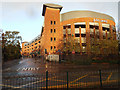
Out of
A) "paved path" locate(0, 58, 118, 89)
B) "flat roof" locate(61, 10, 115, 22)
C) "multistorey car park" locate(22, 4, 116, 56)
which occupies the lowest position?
"paved path" locate(0, 58, 118, 89)

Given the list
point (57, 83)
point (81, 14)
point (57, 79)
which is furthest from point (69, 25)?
point (57, 83)

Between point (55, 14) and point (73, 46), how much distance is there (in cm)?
1996

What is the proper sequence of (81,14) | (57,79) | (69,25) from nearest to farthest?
1. (57,79)
2. (81,14)
3. (69,25)

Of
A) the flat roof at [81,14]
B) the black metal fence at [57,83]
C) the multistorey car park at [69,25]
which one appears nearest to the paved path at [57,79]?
the black metal fence at [57,83]

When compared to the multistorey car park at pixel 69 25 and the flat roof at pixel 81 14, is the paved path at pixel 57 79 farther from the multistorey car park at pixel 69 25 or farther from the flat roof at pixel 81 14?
the flat roof at pixel 81 14

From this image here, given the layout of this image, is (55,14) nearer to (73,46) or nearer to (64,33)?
(64,33)

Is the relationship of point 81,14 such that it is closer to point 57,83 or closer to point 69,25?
point 69,25

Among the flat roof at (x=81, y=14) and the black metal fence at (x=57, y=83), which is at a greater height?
the flat roof at (x=81, y=14)

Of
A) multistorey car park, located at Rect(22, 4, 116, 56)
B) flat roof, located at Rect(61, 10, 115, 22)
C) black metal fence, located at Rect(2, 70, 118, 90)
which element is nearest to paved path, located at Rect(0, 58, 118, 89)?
black metal fence, located at Rect(2, 70, 118, 90)

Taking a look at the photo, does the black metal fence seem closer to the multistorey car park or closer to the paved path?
the paved path

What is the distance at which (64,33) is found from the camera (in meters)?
45.7

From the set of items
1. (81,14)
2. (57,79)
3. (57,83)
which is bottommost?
(57,79)

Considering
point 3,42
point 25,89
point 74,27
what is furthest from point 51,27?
point 25,89

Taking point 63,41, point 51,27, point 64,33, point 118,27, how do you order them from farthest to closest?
point 64,33
point 51,27
point 63,41
point 118,27
